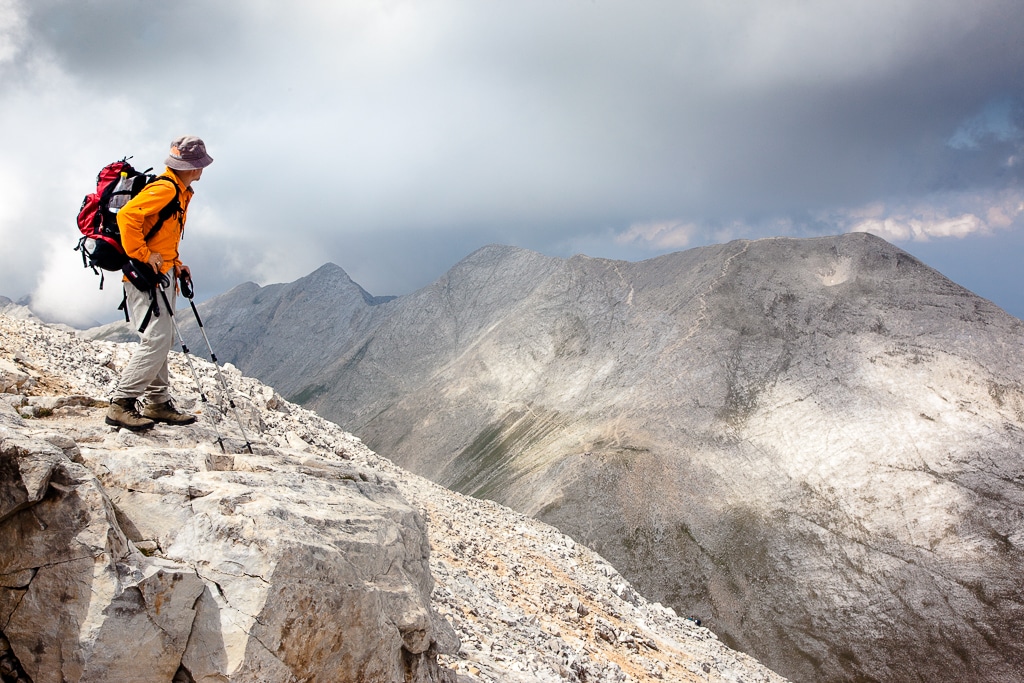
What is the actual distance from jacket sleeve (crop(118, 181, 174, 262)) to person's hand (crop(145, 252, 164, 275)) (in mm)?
77

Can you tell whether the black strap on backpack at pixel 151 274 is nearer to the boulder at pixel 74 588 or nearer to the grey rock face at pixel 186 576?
the grey rock face at pixel 186 576

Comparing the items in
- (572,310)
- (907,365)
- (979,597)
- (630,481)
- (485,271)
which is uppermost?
(485,271)

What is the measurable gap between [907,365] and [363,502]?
295 feet

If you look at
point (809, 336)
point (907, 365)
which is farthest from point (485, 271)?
point (907, 365)

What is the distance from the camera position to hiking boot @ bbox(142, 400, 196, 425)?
35.4 feet

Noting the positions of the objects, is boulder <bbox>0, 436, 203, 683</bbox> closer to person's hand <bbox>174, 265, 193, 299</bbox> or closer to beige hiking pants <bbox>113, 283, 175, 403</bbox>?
beige hiking pants <bbox>113, 283, 175, 403</bbox>

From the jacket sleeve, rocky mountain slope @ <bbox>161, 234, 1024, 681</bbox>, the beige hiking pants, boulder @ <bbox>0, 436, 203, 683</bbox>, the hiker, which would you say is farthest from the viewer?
rocky mountain slope @ <bbox>161, 234, 1024, 681</bbox>

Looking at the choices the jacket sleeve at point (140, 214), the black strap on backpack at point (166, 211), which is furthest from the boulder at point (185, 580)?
the black strap on backpack at point (166, 211)

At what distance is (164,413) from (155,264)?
2686mm

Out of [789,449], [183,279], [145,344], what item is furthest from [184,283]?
[789,449]

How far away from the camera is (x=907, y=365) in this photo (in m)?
82.3

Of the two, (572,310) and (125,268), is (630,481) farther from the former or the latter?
(125,268)

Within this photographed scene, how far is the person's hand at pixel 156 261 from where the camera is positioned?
965cm

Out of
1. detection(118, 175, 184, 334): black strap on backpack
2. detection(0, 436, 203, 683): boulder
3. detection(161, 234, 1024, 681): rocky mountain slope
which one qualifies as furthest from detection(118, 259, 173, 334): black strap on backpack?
detection(161, 234, 1024, 681): rocky mountain slope
